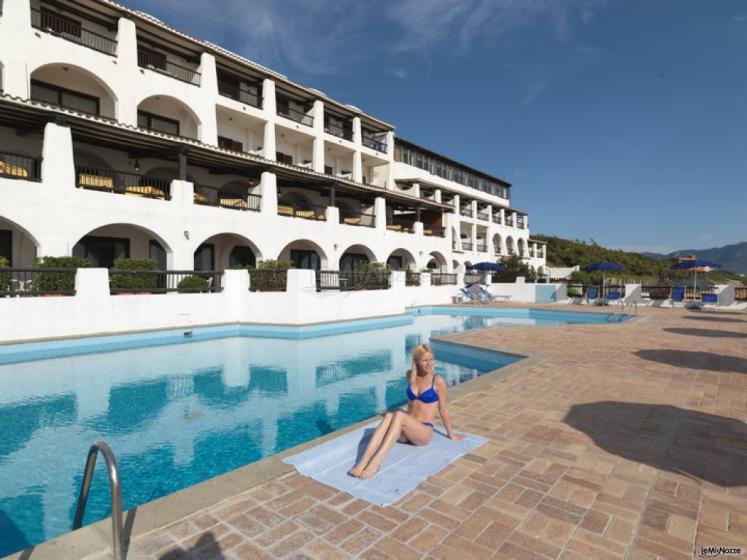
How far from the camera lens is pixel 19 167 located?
14266 mm

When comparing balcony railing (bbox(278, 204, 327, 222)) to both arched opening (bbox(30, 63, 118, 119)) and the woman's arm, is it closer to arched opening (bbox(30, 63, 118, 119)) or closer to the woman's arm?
arched opening (bbox(30, 63, 118, 119))

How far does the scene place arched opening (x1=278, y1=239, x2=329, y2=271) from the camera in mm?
22969

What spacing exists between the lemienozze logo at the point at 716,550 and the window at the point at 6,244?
1967 centimetres

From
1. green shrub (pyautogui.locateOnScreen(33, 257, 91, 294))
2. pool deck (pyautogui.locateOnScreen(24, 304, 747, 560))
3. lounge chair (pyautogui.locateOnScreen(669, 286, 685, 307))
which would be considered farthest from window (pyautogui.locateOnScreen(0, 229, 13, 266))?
lounge chair (pyautogui.locateOnScreen(669, 286, 685, 307))

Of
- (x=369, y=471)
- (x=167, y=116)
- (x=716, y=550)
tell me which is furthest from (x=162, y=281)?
(x=716, y=550)

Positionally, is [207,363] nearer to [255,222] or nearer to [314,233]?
[255,222]

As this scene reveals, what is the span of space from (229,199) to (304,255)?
640cm

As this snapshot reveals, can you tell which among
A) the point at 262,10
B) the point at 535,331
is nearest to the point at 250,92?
the point at 262,10

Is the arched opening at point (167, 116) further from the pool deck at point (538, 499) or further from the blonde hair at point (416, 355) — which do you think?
the pool deck at point (538, 499)

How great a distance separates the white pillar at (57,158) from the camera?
13555 mm

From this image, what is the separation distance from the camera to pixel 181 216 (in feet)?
54.5

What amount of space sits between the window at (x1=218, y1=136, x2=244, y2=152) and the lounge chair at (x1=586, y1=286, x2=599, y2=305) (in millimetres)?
22186

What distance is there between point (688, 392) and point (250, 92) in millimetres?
23619

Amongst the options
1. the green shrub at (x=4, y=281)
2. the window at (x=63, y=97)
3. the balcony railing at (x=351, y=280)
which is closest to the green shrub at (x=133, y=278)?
the green shrub at (x=4, y=281)
